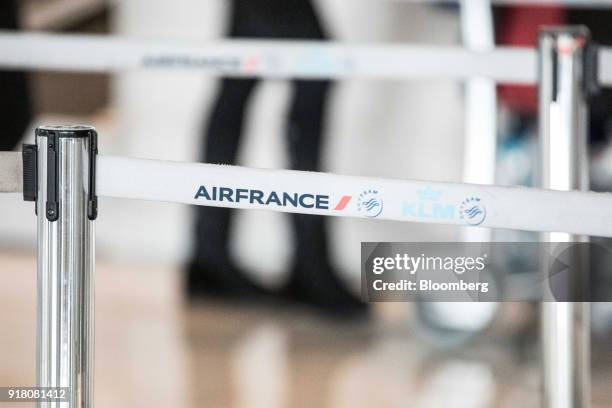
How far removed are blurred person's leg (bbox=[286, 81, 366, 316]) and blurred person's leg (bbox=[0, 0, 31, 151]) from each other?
2.05 ft

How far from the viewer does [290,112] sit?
2.73 metres

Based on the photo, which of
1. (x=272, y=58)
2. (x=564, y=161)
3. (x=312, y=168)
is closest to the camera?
(x=564, y=161)

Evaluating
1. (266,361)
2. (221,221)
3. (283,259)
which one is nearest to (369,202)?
(266,361)

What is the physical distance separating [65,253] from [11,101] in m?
1.38

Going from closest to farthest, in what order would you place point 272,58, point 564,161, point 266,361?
point 564,161 < point 272,58 < point 266,361

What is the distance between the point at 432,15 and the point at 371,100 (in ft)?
0.93

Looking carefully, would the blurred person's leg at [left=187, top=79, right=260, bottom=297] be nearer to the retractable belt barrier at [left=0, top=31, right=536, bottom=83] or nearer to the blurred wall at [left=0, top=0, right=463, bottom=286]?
the blurred wall at [left=0, top=0, right=463, bottom=286]

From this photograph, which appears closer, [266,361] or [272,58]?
[272,58]

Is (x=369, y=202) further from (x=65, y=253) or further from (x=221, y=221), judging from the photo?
(x=221, y=221)

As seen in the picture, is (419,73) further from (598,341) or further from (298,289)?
(298,289)

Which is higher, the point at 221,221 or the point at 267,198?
the point at 221,221

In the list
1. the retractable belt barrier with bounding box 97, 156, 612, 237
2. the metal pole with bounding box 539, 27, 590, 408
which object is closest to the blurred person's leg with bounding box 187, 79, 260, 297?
the metal pole with bounding box 539, 27, 590, 408

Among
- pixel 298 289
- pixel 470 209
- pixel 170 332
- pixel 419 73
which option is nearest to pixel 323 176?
pixel 470 209

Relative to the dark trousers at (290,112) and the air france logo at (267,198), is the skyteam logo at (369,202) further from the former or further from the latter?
the dark trousers at (290,112)
